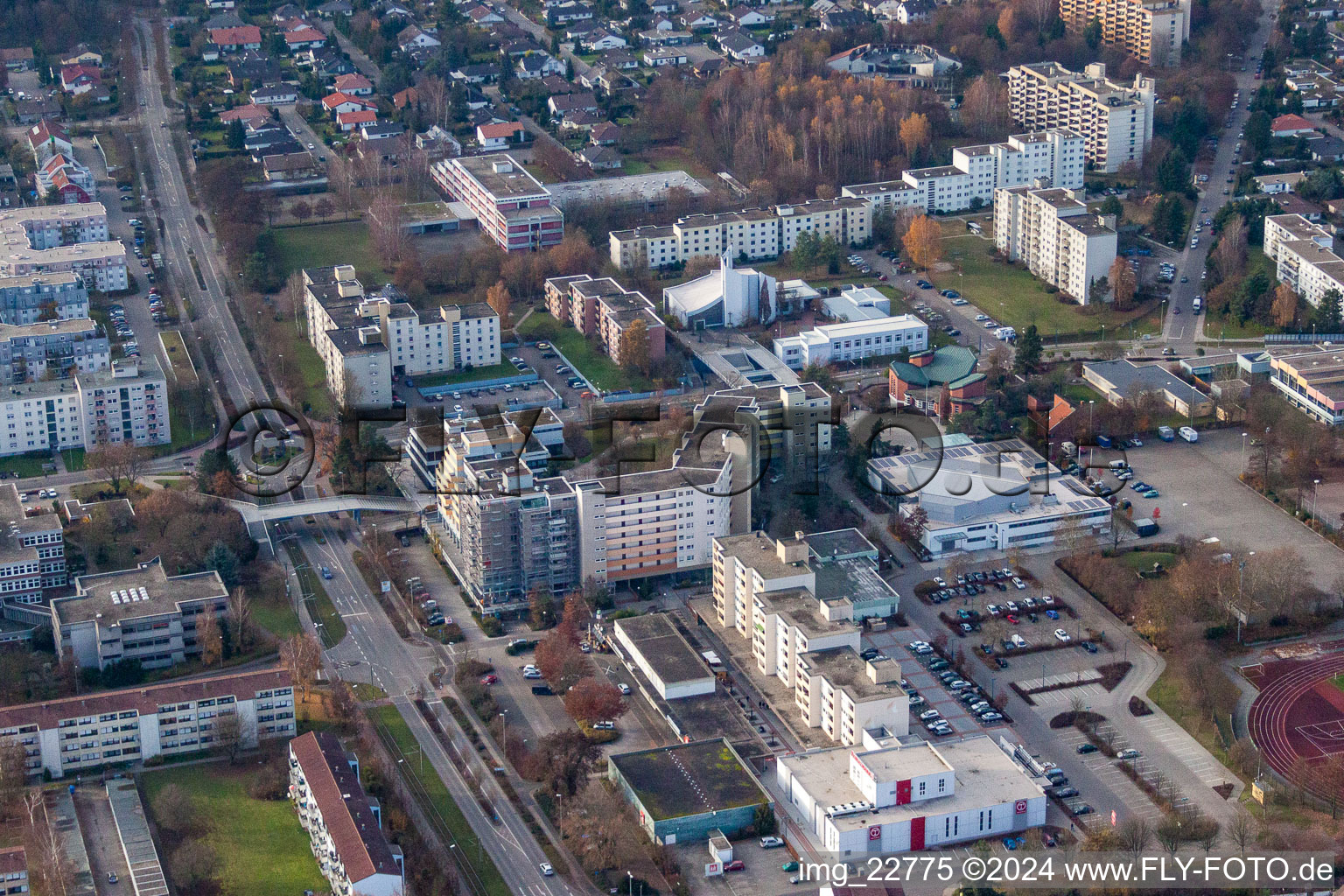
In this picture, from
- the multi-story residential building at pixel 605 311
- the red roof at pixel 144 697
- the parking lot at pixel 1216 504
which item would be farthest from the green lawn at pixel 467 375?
the red roof at pixel 144 697

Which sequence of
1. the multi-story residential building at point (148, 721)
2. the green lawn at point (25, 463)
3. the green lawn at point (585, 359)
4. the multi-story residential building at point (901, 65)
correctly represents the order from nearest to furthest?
the multi-story residential building at point (148, 721)
the green lawn at point (25, 463)
the green lawn at point (585, 359)
the multi-story residential building at point (901, 65)

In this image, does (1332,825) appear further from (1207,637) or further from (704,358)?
(704,358)

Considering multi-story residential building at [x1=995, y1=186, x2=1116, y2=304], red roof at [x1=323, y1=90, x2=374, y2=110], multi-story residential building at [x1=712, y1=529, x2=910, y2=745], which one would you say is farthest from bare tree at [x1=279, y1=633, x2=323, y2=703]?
red roof at [x1=323, y1=90, x2=374, y2=110]

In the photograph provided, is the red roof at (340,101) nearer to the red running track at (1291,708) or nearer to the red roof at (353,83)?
the red roof at (353,83)

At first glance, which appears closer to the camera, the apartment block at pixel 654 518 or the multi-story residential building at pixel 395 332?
the apartment block at pixel 654 518

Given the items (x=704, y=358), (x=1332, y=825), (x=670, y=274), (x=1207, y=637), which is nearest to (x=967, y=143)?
(x=670, y=274)

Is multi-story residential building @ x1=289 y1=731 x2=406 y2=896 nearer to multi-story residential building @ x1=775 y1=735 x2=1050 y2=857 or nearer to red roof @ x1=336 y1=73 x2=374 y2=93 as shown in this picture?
multi-story residential building @ x1=775 y1=735 x2=1050 y2=857

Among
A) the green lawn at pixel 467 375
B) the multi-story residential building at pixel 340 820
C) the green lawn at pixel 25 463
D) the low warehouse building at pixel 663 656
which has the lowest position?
the green lawn at pixel 467 375
